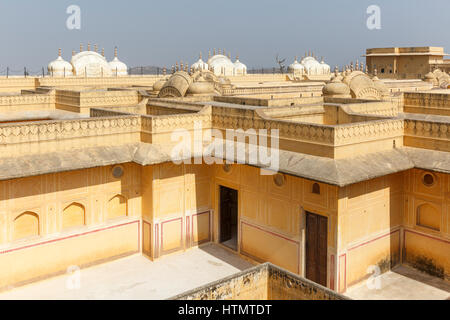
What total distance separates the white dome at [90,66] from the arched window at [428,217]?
26000 millimetres

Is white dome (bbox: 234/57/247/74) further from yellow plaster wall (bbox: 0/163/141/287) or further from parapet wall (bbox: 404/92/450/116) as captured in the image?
yellow plaster wall (bbox: 0/163/141/287)

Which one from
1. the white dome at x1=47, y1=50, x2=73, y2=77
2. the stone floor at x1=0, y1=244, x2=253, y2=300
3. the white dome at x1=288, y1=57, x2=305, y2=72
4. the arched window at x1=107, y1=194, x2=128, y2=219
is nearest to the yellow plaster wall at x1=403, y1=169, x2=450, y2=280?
the stone floor at x1=0, y1=244, x2=253, y2=300

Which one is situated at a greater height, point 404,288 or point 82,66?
point 82,66

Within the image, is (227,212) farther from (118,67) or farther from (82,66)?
(118,67)

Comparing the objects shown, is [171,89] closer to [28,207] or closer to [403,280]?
[28,207]

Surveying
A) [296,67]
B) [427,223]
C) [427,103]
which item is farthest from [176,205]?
[296,67]

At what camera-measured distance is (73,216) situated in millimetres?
11883

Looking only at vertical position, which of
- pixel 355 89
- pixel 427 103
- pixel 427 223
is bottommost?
pixel 427 223

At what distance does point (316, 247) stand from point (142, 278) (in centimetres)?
418

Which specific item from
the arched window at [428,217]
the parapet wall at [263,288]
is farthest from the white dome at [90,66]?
the parapet wall at [263,288]

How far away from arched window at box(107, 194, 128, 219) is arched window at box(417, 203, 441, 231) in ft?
23.9

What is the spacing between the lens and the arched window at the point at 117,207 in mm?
12539

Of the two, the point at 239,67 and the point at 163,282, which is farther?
the point at 239,67
